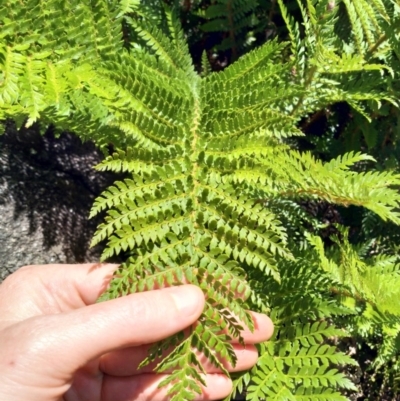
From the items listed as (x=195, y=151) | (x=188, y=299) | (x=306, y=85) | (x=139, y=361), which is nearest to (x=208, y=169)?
(x=195, y=151)

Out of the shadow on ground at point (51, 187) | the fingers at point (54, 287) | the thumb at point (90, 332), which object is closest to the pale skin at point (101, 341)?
the thumb at point (90, 332)

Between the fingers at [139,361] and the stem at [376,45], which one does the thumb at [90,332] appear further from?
the stem at [376,45]

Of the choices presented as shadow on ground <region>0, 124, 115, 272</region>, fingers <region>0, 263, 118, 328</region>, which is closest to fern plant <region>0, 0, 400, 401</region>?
fingers <region>0, 263, 118, 328</region>

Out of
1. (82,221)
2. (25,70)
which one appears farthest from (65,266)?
(25,70)

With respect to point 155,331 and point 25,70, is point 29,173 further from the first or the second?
point 155,331

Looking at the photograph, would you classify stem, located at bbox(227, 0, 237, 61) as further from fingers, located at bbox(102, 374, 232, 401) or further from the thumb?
fingers, located at bbox(102, 374, 232, 401)
